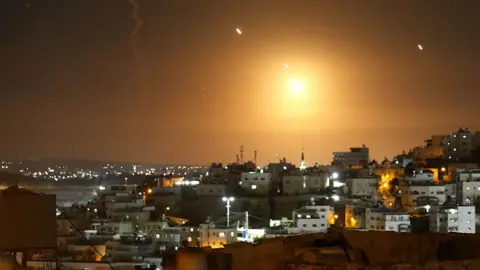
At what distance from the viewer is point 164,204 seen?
34.6 m

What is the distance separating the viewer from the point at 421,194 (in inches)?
1176

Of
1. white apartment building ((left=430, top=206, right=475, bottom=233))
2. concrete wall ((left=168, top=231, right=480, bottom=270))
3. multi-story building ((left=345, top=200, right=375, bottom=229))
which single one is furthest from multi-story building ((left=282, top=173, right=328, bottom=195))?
concrete wall ((left=168, top=231, right=480, bottom=270))

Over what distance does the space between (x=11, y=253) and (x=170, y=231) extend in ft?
71.3

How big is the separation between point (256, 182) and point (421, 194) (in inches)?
302

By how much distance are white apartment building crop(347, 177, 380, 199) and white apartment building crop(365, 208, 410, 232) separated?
6.09 meters

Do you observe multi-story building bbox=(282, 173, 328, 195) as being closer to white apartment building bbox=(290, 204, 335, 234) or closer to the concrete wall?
white apartment building bbox=(290, 204, 335, 234)

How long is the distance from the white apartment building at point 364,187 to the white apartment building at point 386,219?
6.09 meters

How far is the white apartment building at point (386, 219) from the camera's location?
2505 centimetres

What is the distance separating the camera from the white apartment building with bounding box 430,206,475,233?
25984 mm

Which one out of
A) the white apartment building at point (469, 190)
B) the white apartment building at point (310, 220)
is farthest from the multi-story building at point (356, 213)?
the white apartment building at point (469, 190)

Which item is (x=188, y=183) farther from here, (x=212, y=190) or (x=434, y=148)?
(x=434, y=148)

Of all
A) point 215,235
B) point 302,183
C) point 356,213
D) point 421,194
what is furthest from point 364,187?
point 215,235

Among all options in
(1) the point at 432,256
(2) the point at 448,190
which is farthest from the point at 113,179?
(1) the point at 432,256

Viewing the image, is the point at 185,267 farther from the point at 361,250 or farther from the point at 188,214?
the point at 188,214
